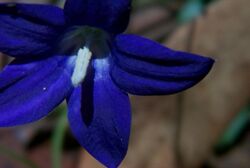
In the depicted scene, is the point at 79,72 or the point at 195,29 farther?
the point at 195,29

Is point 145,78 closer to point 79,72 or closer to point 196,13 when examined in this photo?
point 79,72

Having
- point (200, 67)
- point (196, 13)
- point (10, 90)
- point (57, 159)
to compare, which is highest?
point (200, 67)

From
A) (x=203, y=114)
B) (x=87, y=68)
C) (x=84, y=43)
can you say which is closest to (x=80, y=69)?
(x=87, y=68)

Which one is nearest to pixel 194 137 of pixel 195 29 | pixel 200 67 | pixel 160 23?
pixel 195 29

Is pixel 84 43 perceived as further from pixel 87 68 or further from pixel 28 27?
pixel 28 27

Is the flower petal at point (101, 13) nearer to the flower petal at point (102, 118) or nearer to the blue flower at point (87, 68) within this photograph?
the blue flower at point (87, 68)

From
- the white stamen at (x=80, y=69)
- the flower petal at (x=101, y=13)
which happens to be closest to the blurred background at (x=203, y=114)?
the white stamen at (x=80, y=69)
